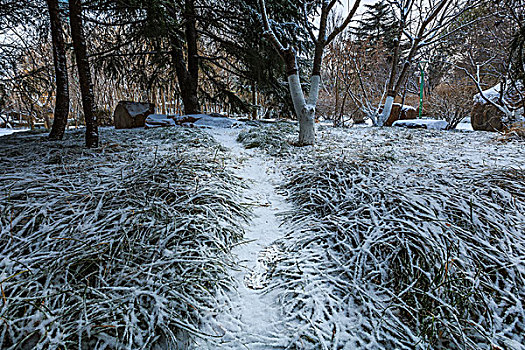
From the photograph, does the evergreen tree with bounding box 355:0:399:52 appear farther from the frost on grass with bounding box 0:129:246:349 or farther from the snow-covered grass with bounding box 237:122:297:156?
the frost on grass with bounding box 0:129:246:349

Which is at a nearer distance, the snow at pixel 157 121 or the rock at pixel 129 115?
the snow at pixel 157 121

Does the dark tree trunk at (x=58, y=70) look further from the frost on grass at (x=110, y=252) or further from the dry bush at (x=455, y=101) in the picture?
the dry bush at (x=455, y=101)

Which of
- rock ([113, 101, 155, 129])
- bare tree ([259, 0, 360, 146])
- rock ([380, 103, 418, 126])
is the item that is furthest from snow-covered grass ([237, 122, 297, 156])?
rock ([380, 103, 418, 126])

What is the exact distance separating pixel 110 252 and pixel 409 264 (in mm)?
1468

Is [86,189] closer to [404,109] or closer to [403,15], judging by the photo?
[403,15]

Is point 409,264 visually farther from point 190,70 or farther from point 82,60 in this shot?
point 190,70

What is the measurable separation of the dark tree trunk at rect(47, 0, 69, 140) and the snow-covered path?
2986 mm

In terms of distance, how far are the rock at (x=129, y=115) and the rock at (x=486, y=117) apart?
30.3 ft

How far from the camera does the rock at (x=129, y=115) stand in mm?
5793

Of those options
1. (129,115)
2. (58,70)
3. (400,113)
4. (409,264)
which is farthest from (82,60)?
(400,113)

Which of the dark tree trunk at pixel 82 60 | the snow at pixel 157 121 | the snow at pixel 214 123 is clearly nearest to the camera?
the dark tree trunk at pixel 82 60

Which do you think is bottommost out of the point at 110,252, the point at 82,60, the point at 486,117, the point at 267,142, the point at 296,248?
the point at 296,248

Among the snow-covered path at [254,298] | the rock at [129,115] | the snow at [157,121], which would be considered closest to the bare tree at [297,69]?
the snow-covered path at [254,298]

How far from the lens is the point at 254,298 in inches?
43.9
